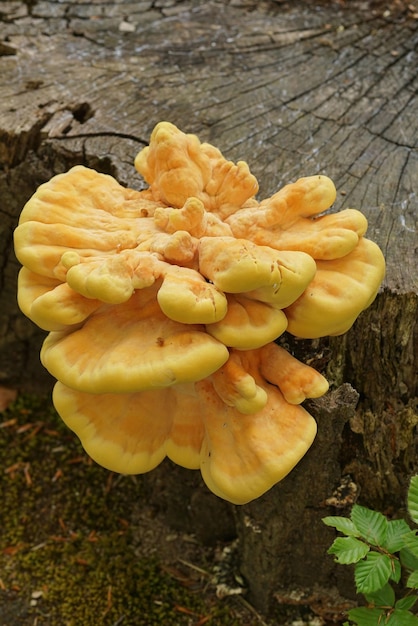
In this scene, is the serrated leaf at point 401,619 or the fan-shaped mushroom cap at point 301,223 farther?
the serrated leaf at point 401,619

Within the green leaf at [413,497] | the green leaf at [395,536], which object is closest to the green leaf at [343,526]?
the green leaf at [395,536]

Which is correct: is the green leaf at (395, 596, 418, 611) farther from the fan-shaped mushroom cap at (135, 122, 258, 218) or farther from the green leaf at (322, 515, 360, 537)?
the fan-shaped mushroom cap at (135, 122, 258, 218)

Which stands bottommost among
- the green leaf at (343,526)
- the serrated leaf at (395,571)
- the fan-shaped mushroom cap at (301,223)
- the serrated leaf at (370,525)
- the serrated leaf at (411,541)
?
the serrated leaf at (395,571)

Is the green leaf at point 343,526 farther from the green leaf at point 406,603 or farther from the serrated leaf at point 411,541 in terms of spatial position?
the green leaf at point 406,603

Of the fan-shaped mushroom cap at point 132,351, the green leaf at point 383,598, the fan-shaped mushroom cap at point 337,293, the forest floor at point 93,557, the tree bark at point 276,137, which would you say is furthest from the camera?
the forest floor at point 93,557

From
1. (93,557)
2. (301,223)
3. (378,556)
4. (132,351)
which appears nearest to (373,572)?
(378,556)

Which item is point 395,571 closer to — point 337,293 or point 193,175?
point 337,293

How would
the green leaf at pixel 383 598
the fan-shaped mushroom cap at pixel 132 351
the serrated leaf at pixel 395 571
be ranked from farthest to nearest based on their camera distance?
the green leaf at pixel 383 598
the serrated leaf at pixel 395 571
the fan-shaped mushroom cap at pixel 132 351
